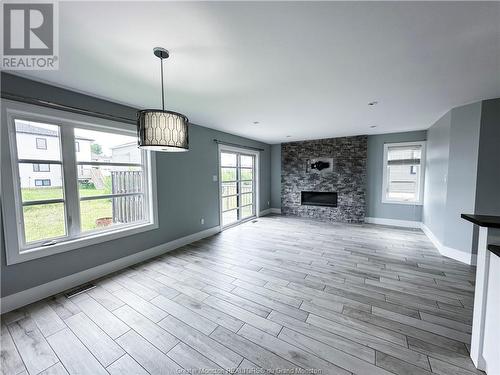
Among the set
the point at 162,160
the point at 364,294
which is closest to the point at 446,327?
the point at 364,294

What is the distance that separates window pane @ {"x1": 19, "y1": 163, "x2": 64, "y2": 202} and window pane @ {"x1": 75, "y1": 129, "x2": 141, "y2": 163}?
33 centimetres

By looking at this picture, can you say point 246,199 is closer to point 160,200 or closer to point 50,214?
point 160,200

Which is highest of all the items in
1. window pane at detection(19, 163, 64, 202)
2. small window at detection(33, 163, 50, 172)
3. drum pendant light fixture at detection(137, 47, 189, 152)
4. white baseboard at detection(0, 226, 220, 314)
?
→ drum pendant light fixture at detection(137, 47, 189, 152)

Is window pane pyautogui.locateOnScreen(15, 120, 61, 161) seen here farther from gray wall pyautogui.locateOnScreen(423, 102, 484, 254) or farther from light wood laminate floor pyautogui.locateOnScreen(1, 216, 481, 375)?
gray wall pyautogui.locateOnScreen(423, 102, 484, 254)

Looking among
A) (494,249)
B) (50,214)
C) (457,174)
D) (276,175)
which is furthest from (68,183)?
(457,174)

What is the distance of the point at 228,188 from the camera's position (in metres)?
5.41

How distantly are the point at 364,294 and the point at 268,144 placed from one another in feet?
18.1

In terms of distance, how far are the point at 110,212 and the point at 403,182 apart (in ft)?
21.6

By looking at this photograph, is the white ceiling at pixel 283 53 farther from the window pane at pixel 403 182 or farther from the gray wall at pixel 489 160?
the window pane at pixel 403 182

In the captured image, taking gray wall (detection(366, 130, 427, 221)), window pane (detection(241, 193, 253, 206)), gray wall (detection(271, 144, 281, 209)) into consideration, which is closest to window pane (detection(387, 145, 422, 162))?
gray wall (detection(366, 130, 427, 221))

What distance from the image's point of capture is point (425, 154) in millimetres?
4891

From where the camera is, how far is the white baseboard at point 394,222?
16.7 ft

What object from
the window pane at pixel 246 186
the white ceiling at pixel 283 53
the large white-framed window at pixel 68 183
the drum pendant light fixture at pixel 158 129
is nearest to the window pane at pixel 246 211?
the window pane at pixel 246 186

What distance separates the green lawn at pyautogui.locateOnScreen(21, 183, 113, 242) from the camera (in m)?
2.29
